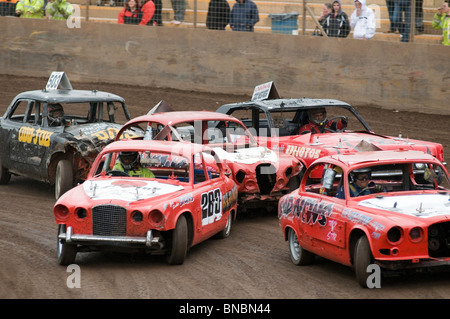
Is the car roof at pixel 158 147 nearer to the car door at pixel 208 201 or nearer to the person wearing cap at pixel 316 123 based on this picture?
the car door at pixel 208 201

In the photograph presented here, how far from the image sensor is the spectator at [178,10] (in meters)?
22.5

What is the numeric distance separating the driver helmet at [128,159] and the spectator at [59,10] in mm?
13991

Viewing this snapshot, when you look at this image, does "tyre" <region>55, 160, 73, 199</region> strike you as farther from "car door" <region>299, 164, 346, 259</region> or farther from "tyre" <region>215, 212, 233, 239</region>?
"car door" <region>299, 164, 346, 259</region>

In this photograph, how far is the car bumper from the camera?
8906mm

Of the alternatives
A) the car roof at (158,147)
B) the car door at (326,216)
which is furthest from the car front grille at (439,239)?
the car roof at (158,147)

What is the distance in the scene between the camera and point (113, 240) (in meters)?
8.91

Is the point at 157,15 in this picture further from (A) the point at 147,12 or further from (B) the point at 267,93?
(B) the point at 267,93

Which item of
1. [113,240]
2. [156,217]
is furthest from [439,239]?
[113,240]

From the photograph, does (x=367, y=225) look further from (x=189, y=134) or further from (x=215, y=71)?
(x=215, y=71)

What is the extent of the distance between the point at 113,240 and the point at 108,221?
22 cm

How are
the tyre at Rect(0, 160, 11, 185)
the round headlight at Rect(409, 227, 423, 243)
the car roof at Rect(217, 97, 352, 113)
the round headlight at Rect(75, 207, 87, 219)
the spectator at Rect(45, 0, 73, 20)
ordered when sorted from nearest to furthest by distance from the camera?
the round headlight at Rect(409, 227, 423, 243) → the round headlight at Rect(75, 207, 87, 219) → the car roof at Rect(217, 97, 352, 113) → the tyre at Rect(0, 160, 11, 185) → the spectator at Rect(45, 0, 73, 20)

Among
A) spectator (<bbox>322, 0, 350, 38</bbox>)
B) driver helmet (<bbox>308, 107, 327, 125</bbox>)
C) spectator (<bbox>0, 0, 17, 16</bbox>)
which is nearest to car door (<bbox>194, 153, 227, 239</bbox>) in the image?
driver helmet (<bbox>308, 107, 327, 125</bbox>)

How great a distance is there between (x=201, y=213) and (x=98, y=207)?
1283 millimetres

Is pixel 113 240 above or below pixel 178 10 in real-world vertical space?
below
